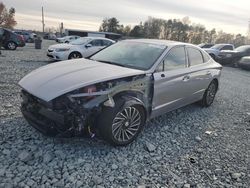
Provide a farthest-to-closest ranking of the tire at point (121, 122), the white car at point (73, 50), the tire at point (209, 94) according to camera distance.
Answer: the white car at point (73, 50)
the tire at point (209, 94)
the tire at point (121, 122)

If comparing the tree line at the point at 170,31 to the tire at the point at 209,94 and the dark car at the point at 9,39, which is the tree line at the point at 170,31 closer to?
the dark car at the point at 9,39

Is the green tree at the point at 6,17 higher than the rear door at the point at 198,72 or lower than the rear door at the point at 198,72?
higher

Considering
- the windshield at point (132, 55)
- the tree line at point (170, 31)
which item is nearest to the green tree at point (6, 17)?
the tree line at point (170, 31)

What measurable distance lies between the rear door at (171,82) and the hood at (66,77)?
49cm

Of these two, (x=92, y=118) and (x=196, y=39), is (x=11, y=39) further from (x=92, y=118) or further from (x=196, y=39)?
(x=196, y=39)

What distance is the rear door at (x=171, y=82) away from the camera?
4242mm

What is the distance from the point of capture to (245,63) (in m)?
16.7

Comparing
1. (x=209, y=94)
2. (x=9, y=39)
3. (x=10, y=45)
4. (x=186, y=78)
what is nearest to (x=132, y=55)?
(x=186, y=78)

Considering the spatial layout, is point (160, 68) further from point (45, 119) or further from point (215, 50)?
point (215, 50)

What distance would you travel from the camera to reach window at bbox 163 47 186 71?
447 cm

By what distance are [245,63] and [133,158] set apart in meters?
15.7

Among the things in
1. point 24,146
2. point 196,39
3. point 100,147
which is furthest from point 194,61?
point 196,39

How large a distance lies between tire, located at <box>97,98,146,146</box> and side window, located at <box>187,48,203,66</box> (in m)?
2.03

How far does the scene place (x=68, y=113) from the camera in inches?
126
